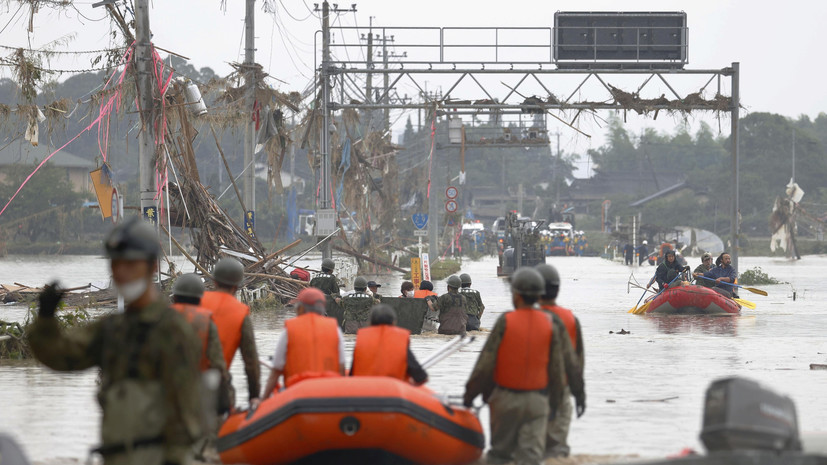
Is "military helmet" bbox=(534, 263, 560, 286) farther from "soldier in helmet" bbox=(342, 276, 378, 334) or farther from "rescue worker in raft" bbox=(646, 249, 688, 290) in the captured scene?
"rescue worker in raft" bbox=(646, 249, 688, 290)

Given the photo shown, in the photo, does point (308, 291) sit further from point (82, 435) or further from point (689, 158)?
point (689, 158)

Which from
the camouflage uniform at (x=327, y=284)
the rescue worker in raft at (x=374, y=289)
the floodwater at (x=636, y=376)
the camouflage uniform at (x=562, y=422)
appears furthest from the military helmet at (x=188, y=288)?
the camouflage uniform at (x=327, y=284)

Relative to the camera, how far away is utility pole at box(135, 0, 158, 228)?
70.7 ft

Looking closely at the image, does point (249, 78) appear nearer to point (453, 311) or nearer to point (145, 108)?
point (145, 108)

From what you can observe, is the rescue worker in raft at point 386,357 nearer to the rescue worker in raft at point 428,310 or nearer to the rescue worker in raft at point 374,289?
the rescue worker in raft at point 374,289

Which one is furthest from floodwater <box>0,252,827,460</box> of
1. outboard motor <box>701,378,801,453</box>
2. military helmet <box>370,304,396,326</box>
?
outboard motor <box>701,378,801,453</box>

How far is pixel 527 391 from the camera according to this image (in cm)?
894

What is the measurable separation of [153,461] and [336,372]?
391cm

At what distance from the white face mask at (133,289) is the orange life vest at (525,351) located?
400 centimetres

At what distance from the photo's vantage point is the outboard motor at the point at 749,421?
690 cm

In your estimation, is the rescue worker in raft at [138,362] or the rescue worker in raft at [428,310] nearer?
the rescue worker in raft at [138,362]

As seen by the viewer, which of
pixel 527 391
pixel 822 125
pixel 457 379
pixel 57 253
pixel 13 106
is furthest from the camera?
pixel 822 125

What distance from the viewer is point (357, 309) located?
19719mm

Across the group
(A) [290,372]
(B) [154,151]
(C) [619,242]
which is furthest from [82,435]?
(C) [619,242]
